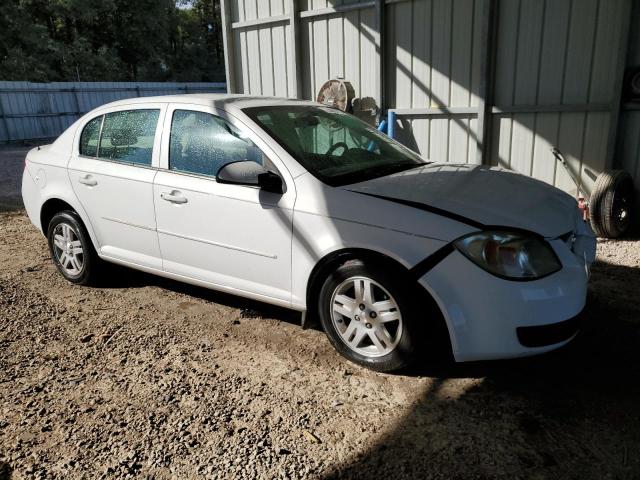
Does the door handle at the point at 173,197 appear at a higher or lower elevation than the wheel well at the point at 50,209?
higher

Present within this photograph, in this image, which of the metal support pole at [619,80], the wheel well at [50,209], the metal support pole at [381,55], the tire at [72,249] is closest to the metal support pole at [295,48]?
the metal support pole at [381,55]

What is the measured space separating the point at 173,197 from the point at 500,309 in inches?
91.9

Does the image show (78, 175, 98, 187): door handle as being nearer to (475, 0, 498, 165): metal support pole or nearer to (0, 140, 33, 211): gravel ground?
(475, 0, 498, 165): metal support pole

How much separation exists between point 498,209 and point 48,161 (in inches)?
152

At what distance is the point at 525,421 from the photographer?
263 cm

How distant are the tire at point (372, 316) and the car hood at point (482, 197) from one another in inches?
17.5

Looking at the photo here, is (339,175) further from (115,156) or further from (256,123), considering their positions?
(115,156)

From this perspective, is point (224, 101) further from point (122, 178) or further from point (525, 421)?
point (525, 421)

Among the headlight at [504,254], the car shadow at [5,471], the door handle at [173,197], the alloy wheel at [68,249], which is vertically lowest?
the car shadow at [5,471]

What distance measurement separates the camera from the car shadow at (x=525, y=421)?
2.33 metres

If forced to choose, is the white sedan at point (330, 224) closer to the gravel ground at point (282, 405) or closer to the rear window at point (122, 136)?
the rear window at point (122, 136)

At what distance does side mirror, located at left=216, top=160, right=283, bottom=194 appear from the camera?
3285 mm

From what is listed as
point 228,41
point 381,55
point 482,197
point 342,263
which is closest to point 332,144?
point 342,263

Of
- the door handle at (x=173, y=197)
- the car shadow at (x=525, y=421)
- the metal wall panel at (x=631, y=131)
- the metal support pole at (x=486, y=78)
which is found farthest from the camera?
the metal support pole at (x=486, y=78)
